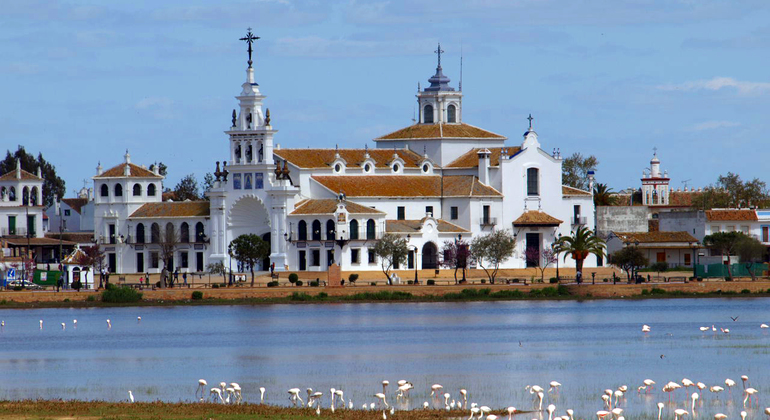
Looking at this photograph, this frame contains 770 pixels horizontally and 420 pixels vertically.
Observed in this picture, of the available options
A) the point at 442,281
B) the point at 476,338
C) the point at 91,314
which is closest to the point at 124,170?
the point at 442,281

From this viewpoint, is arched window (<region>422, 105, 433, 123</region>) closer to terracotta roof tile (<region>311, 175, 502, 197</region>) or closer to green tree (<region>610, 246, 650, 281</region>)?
terracotta roof tile (<region>311, 175, 502, 197</region>)

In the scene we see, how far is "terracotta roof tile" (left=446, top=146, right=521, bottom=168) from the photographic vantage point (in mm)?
104938

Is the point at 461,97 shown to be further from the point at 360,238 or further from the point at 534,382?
the point at 534,382

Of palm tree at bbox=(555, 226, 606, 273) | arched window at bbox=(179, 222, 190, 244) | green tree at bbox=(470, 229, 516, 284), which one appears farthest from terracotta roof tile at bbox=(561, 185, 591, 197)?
arched window at bbox=(179, 222, 190, 244)

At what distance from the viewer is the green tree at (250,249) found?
8988 cm

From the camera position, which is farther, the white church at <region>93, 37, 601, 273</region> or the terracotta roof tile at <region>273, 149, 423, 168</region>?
the terracotta roof tile at <region>273, 149, 423, 168</region>

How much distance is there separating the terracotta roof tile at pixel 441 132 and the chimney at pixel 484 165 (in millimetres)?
4465

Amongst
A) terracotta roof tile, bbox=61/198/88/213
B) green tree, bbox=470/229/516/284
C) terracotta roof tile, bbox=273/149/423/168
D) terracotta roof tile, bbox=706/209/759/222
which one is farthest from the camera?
terracotta roof tile, bbox=61/198/88/213

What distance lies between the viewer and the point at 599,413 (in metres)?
33.1

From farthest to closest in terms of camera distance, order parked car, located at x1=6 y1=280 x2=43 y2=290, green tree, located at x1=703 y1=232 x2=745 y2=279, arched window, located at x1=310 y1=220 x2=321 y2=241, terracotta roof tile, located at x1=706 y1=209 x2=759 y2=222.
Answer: terracotta roof tile, located at x1=706 y1=209 x2=759 y2=222
green tree, located at x1=703 y1=232 x2=745 y2=279
arched window, located at x1=310 y1=220 x2=321 y2=241
parked car, located at x1=6 y1=280 x2=43 y2=290

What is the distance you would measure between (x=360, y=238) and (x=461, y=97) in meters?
21.0

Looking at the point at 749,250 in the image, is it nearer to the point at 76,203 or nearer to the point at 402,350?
the point at 402,350

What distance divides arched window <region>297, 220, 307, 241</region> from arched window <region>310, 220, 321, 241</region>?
25.4 inches

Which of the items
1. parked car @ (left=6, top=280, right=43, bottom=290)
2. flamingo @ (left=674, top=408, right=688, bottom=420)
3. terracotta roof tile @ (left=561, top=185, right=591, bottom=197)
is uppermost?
terracotta roof tile @ (left=561, top=185, right=591, bottom=197)
